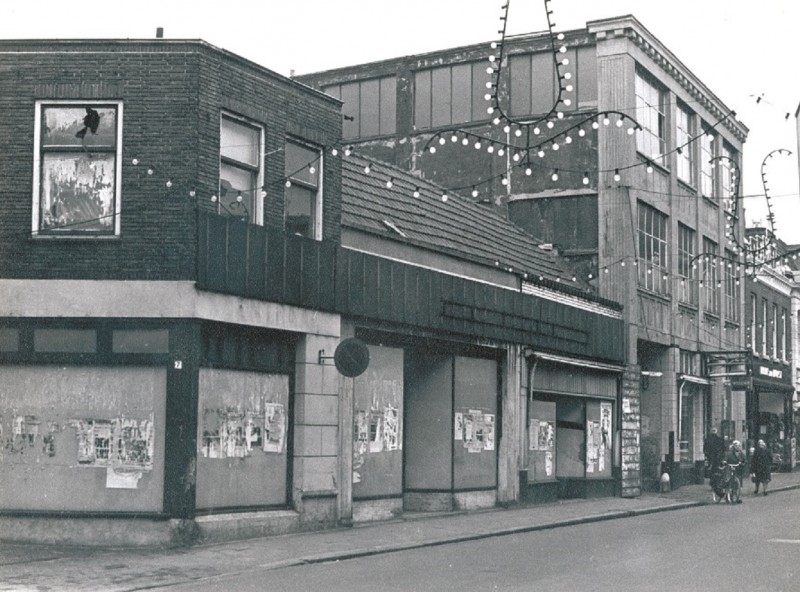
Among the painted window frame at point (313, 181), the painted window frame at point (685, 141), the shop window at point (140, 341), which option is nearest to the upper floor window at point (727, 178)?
the painted window frame at point (685, 141)

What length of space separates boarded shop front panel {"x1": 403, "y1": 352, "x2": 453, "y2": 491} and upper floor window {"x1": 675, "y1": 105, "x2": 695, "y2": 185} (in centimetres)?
1495

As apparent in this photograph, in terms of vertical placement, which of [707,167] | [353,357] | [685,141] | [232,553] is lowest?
[232,553]

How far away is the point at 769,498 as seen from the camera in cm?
3169

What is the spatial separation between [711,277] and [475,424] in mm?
17358

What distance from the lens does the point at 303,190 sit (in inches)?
766

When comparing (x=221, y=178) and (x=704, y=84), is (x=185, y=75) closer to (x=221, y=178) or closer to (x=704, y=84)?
(x=221, y=178)

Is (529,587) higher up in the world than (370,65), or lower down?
lower down

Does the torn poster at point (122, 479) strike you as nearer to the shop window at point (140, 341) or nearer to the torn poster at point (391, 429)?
the shop window at point (140, 341)

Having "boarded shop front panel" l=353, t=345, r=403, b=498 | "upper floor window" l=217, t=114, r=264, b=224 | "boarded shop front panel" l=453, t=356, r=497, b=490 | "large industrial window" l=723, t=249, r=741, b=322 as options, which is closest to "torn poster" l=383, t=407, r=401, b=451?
"boarded shop front panel" l=353, t=345, r=403, b=498

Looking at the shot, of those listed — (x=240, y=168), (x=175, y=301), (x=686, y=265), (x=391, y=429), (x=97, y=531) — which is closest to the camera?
(x=97, y=531)

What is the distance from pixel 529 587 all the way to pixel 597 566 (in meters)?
2.36

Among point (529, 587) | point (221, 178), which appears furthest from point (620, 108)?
point (529, 587)

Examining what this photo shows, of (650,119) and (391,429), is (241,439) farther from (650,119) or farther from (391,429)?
(650,119)

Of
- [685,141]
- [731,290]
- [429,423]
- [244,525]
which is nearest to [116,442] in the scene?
[244,525]
